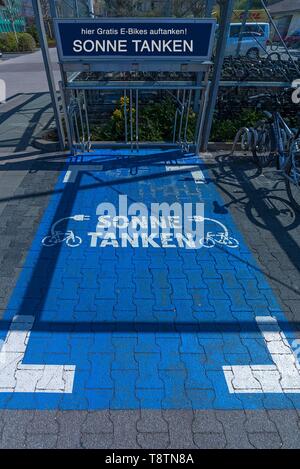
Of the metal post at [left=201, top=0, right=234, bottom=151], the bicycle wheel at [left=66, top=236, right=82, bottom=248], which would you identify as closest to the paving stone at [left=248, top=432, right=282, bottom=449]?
the bicycle wheel at [left=66, top=236, right=82, bottom=248]

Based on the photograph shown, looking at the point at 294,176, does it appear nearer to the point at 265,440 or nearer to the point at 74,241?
the point at 74,241

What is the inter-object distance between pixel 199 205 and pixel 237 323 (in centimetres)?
217

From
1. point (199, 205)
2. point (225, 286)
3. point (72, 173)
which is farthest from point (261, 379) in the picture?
point (72, 173)

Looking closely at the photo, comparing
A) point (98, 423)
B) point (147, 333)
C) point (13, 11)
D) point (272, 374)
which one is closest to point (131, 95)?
point (147, 333)

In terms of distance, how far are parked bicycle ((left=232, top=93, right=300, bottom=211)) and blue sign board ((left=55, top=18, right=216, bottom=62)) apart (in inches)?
60.4

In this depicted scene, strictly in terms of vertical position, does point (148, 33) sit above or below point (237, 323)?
above

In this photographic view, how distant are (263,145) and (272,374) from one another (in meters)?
4.20

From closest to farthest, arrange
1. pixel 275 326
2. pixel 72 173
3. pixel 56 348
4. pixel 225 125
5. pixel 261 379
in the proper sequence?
pixel 261 379
pixel 56 348
pixel 275 326
pixel 72 173
pixel 225 125

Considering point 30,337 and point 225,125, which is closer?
point 30,337

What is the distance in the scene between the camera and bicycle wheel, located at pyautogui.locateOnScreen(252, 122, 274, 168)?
5477 millimetres

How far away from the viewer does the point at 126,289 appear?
3.48 meters

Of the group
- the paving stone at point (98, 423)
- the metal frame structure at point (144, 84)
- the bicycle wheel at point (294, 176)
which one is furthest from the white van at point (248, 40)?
the paving stone at point (98, 423)

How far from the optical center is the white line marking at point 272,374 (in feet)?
8.68

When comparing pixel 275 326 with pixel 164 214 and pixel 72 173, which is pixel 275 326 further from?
pixel 72 173
